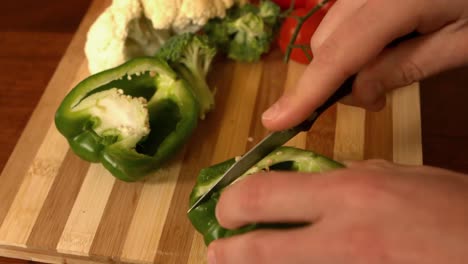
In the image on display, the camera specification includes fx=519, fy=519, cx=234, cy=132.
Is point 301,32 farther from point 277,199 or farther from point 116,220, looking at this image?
point 277,199

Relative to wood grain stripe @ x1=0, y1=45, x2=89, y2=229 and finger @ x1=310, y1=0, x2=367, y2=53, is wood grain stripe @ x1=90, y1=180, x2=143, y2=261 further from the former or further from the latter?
finger @ x1=310, y1=0, x2=367, y2=53

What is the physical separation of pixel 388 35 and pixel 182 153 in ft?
1.86

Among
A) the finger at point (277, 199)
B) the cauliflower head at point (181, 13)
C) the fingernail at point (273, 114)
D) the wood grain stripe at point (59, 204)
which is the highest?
the finger at point (277, 199)

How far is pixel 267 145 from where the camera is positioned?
0.98 meters

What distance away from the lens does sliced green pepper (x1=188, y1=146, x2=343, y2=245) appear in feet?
3.38

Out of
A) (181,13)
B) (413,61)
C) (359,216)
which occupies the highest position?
(359,216)

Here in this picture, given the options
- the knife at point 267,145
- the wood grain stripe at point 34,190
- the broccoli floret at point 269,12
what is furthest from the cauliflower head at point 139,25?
the knife at point 267,145

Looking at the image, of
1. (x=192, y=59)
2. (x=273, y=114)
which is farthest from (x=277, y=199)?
(x=192, y=59)

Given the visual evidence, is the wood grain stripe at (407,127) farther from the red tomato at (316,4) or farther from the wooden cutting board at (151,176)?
the red tomato at (316,4)

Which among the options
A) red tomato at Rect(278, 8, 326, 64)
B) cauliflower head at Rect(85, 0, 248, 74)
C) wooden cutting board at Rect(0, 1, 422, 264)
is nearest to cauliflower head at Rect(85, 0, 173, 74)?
cauliflower head at Rect(85, 0, 248, 74)

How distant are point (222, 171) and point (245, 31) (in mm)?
472

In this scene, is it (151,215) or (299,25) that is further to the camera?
(299,25)

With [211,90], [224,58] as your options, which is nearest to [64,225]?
[211,90]

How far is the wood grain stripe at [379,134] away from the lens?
122 centimetres
